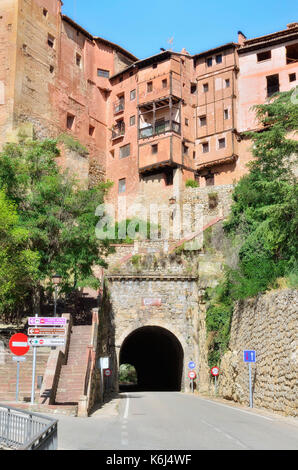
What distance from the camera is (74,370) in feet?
65.9

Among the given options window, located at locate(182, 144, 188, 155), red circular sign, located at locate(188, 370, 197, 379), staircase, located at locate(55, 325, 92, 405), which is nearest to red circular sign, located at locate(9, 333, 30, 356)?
staircase, located at locate(55, 325, 92, 405)

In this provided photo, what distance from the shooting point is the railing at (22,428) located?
7191 mm

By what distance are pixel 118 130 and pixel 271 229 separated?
32.3 metres

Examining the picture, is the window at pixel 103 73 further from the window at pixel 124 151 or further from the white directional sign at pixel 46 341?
the white directional sign at pixel 46 341

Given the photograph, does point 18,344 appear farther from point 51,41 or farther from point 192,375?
point 51,41

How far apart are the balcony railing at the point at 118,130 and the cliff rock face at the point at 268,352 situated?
3021 cm

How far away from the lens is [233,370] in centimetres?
2364

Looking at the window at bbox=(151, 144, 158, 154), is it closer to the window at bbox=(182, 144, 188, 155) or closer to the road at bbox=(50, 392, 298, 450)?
the window at bbox=(182, 144, 188, 155)

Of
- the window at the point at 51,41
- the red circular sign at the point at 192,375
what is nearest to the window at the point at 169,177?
the window at the point at 51,41

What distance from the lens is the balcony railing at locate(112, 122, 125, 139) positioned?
50784 mm

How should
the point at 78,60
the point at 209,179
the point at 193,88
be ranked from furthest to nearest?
the point at 78,60 → the point at 193,88 → the point at 209,179

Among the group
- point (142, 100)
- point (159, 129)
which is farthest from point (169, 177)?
point (142, 100)
